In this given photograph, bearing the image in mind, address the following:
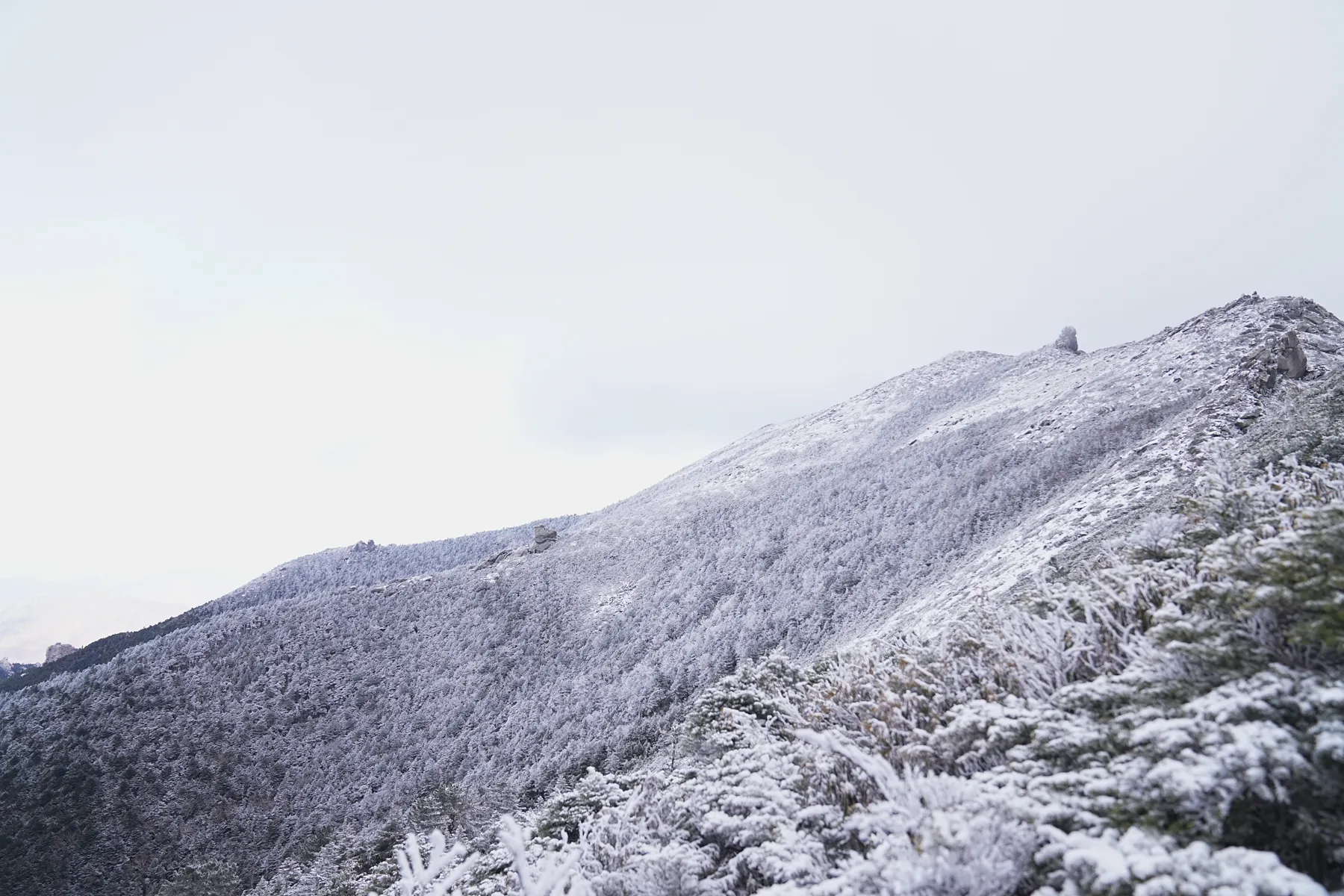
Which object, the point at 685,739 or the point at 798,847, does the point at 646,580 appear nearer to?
the point at 685,739

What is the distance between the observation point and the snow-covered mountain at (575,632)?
20.1 meters

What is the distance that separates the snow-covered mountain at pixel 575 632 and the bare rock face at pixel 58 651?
Answer: 32.7 m

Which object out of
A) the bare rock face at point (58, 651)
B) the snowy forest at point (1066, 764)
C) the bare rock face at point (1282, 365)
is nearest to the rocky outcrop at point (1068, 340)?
the bare rock face at point (1282, 365)

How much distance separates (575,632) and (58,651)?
55.2 m

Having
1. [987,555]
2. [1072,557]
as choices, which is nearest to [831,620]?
[987,555]

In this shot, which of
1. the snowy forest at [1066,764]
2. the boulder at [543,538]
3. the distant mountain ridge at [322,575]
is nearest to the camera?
the snowy forest at [1066,764]

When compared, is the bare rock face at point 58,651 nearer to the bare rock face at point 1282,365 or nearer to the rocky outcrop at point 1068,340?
the bare rock face at point 1282,365

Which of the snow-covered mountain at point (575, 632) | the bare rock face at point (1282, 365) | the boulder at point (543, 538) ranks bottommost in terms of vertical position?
the snow-covered mountain at point (575, 632)

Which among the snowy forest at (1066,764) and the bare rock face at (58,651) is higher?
the bare rock face at (58,651)

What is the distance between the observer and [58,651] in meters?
54.4

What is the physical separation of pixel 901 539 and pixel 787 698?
19876 millimetres

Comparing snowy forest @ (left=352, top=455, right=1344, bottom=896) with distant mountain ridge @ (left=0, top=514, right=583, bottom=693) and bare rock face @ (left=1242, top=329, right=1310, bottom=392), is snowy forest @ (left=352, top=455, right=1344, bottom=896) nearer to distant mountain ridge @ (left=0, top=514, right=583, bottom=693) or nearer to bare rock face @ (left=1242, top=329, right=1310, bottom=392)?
bare rock face @ (left=1242, top=329, right=1310, bottom=392)

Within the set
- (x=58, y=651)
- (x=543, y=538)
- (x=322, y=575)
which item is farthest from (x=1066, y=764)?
(x=58, y=651)

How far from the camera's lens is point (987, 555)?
1806 centimetres
